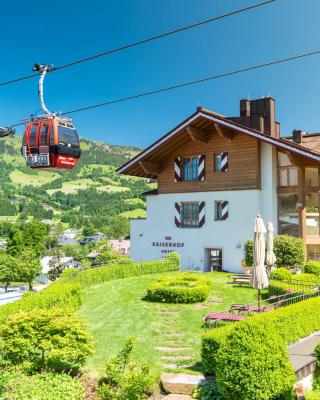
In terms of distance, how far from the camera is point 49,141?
14.8 metres

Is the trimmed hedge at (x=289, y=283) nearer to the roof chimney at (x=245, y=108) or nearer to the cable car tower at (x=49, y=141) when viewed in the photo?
the cable car tower at (x=49, y=141)

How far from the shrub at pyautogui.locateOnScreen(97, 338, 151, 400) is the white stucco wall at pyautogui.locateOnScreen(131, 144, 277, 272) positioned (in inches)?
753

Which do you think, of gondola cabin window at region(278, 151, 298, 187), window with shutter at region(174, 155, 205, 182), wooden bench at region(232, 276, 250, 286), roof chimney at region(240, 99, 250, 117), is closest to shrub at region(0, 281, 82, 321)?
wooden bench at region(232, 276, 250, 286)

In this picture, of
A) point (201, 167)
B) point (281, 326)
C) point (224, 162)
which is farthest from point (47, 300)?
point (201, 167)

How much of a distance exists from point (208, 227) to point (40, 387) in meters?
21.5

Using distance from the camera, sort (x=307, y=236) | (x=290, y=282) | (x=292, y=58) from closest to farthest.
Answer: (x=292, y=58) → (x=290, y=282) → (x=307, y=236)

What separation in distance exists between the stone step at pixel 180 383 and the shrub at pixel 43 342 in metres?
2.34

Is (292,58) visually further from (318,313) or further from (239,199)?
(239,199)

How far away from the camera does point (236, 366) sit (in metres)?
8.98

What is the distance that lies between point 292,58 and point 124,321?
34.4 ft

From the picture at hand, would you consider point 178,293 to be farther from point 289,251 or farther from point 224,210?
point 224,210

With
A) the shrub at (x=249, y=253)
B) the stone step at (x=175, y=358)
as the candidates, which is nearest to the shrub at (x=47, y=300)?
the stone step at (x=175, y=358)

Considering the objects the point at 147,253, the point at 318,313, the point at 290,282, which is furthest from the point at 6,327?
the point at 147,253

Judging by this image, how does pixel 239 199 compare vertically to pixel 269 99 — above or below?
below
